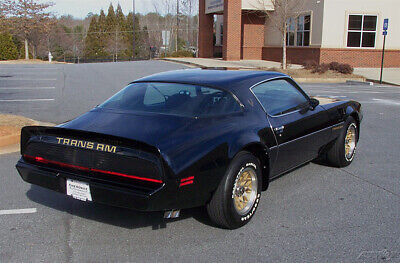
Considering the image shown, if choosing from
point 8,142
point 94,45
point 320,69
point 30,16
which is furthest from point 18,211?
point 94,45

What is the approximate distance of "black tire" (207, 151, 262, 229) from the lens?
3.81 meters

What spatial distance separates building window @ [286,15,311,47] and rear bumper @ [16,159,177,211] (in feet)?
82.0

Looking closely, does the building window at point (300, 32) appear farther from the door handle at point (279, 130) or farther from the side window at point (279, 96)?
the door handle at point (279, 130)

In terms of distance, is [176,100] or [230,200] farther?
[176,100]

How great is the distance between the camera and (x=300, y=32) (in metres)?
28.4

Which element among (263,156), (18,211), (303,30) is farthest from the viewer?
(303,30)

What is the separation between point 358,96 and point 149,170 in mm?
12924

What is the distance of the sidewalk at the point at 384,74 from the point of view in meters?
20.9

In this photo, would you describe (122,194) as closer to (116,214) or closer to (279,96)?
(116,214)

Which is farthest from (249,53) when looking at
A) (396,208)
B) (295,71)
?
(396,208)

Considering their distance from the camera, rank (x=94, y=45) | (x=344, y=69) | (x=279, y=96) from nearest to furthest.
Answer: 1. (x=279, y=96)
2. (x=344, y=69)
3. (x=94, y=45)

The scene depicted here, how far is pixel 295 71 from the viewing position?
21.9 meters

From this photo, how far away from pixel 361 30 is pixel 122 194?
84.7ft

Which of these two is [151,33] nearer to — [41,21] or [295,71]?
[41,21]
